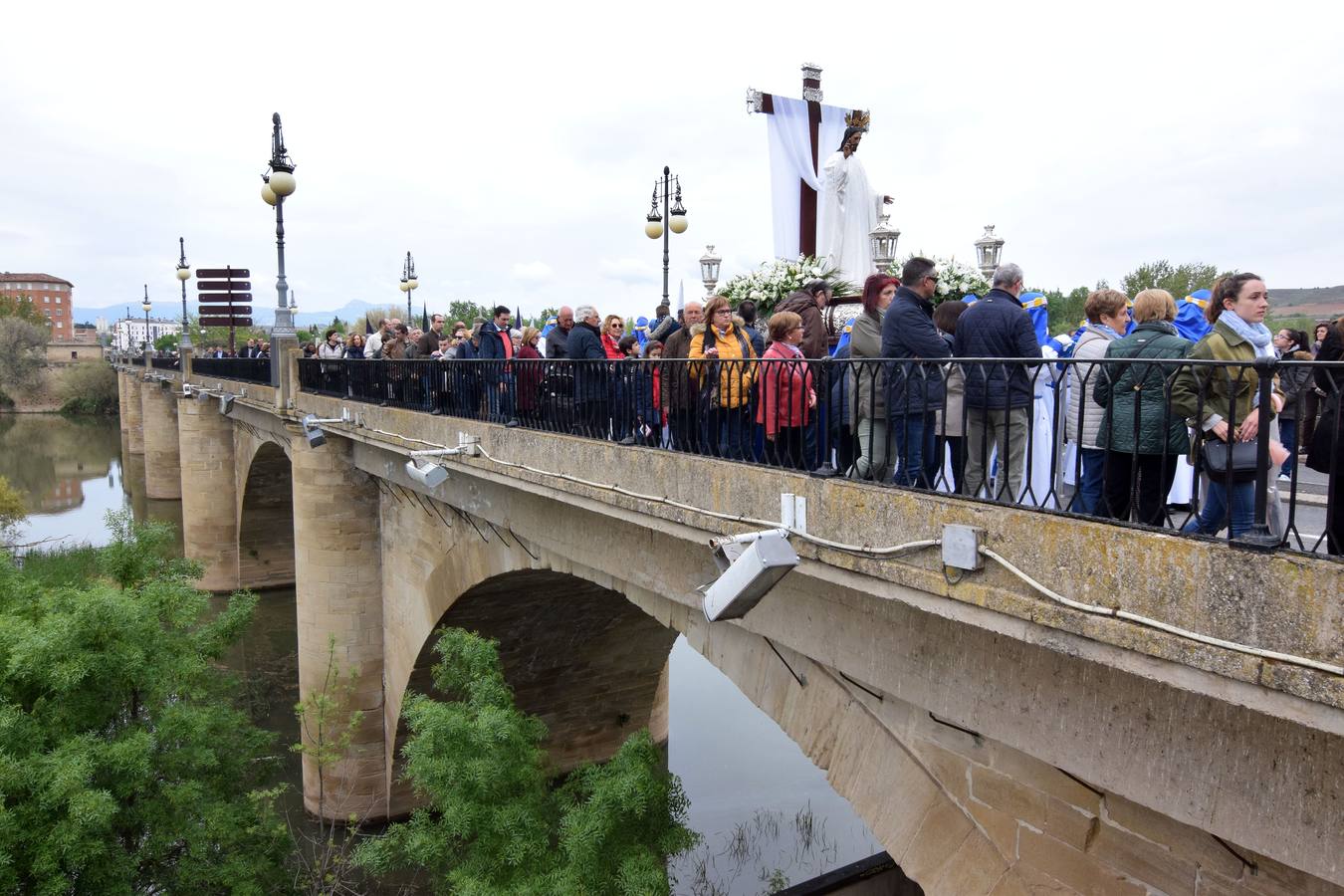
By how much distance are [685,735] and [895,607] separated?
526 inches

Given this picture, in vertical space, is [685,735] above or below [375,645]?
below

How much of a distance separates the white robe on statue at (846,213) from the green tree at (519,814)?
5747 mm

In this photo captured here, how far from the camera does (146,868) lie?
9.71m

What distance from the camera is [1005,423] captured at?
143 inches

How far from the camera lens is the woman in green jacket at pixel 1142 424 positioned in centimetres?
326

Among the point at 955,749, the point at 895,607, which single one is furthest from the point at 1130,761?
the point at 895,607

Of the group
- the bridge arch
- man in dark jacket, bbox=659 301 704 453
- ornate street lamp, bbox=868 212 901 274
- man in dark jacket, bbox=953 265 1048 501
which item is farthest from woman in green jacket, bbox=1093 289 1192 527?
the bridge arch

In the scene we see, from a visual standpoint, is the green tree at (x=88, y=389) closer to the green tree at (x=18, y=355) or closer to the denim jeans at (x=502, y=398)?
the green tree at (x=18, y=355)

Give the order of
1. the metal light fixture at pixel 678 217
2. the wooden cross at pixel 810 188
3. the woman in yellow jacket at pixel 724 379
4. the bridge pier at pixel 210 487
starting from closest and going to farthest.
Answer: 1. the woman in yellow jacket at pixel 724 379
2. the wooden cross at pixel 810 188
3. the metal light fixture at pixel 678 217
4. the bridge pier at pixel 210 487

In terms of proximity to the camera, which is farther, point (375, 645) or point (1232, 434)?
point (375, 645)

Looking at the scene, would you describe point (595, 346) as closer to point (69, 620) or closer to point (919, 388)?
point (919, 388)

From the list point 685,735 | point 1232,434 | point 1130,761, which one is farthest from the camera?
point 685,735

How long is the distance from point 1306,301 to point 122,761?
48.3m

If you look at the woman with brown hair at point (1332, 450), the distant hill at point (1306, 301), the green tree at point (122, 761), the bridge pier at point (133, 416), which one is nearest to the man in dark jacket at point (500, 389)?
the green tree at point (122, 761)
